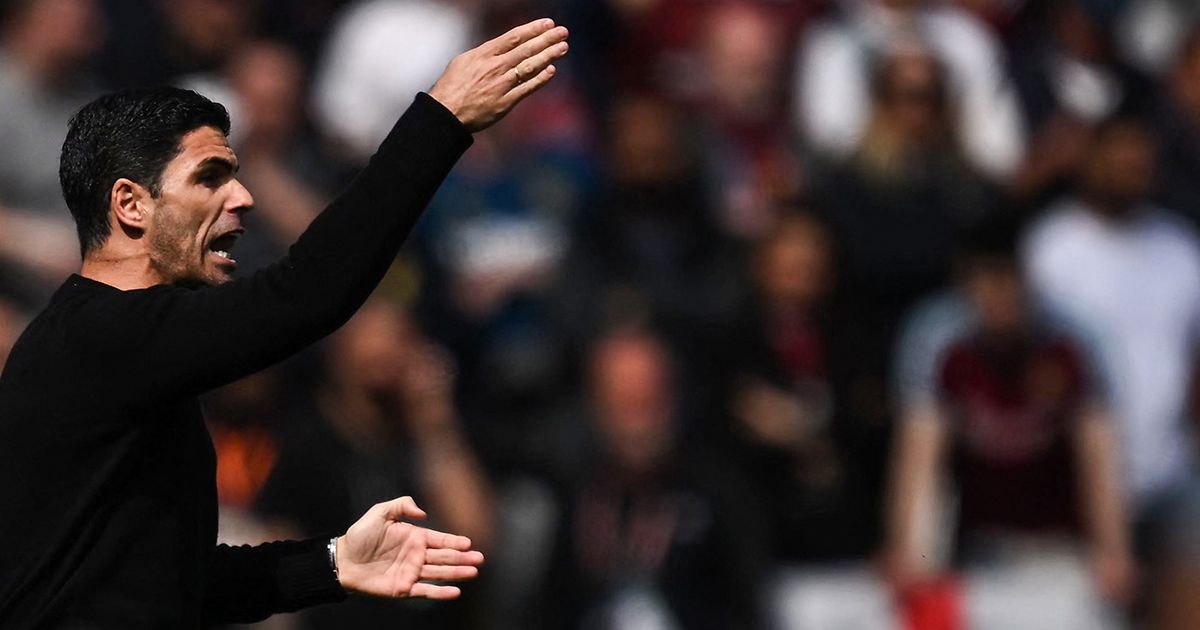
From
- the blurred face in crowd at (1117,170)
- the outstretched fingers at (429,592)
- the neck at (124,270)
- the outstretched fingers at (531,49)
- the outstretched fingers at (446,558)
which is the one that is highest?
the blurred face in crowd at (1117,170)

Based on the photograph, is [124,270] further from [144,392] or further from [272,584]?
[272,584]

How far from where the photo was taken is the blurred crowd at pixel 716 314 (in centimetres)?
725

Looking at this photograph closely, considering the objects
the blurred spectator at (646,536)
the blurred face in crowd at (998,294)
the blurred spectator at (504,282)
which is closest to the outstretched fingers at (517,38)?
the blurred spectator at (646,536)

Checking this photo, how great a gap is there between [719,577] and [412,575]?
12.2 ft

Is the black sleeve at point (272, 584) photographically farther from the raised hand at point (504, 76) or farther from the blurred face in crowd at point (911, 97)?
the blurred face in crowd at point (911, 97)

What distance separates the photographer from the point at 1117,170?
8.64m

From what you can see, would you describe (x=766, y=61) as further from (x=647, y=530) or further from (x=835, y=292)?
(x=647, y=530)

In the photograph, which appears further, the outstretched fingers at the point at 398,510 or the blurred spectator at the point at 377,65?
the blurred spectator at the point at 377,65

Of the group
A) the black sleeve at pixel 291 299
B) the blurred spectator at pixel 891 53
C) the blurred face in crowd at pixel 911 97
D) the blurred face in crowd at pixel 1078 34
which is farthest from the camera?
the blurred face in crowd at pixel 1078 34

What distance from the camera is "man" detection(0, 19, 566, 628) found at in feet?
10.5

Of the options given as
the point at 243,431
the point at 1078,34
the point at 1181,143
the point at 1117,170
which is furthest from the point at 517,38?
the point at 1078,34

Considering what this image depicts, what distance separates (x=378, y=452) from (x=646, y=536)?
101 cm

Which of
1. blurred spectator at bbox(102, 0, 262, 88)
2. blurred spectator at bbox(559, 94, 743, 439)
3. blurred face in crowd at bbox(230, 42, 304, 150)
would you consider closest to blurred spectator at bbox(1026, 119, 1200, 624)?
blurred spectator at bbox(559, 94, 743, 439)

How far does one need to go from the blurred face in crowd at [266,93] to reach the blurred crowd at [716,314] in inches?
0.6
